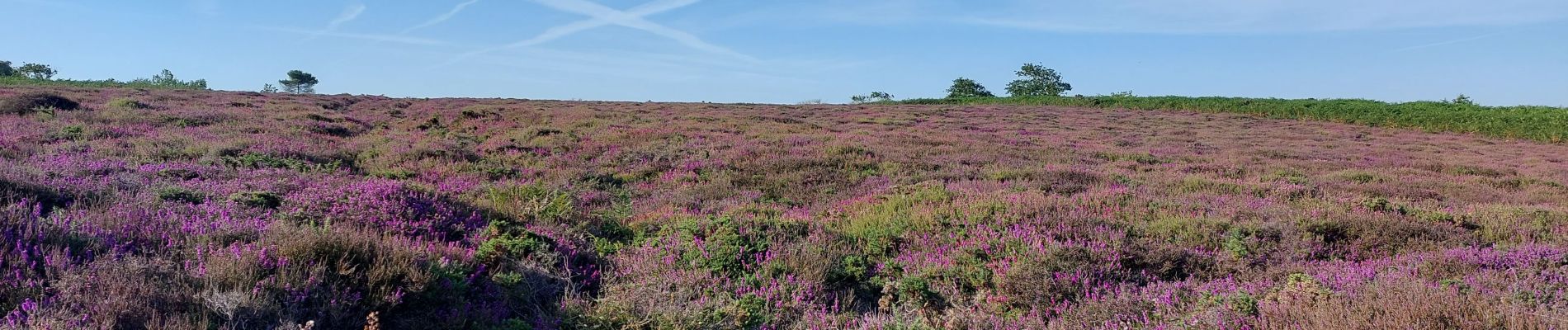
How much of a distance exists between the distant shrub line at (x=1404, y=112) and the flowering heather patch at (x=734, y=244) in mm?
25157

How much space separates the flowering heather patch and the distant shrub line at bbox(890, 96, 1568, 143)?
2516 centimetres

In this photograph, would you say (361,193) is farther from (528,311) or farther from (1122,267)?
(1122,267)

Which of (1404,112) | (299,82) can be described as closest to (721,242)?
(1404,112)

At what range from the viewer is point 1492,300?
3238mm

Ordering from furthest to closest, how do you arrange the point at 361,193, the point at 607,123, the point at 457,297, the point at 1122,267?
the point at 607,123 → the point at 361,193 → the point at 1122,267 → the point at 457,297

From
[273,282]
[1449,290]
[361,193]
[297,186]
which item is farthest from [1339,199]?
[297,186]

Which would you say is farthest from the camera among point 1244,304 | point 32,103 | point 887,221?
point 32,103

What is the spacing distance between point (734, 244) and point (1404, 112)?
1756 inches

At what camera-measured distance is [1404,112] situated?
35844 millimetres

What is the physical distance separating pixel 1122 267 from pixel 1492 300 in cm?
204

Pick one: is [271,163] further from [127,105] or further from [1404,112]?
[1404,112]

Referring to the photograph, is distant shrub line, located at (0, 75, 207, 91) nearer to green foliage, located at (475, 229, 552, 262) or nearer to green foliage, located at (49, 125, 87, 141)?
green foliage, located at (49, 125, 87, 141)

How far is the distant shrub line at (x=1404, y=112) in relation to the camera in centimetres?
2905

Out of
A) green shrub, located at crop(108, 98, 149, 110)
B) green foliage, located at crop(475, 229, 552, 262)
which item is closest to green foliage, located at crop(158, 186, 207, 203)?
green foliage, located at crop(475, 229, 552, 262)
